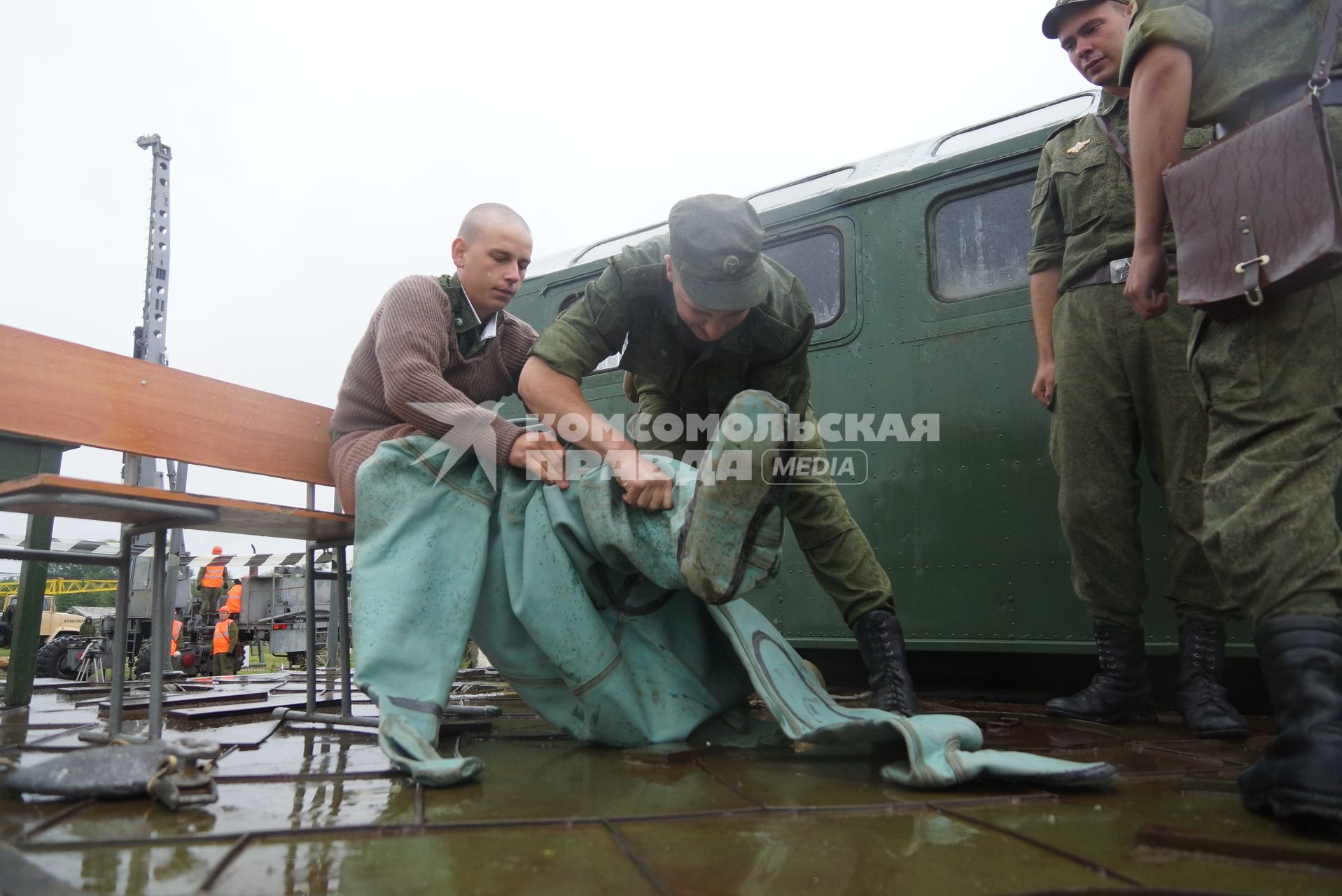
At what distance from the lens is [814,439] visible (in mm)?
2805

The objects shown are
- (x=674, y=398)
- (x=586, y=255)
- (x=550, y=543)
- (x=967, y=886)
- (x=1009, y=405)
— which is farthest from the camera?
(x=586, y=255)

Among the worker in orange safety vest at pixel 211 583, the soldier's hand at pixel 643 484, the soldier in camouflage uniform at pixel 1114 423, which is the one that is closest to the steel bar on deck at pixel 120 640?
the soldier's hand at pixel 643 484

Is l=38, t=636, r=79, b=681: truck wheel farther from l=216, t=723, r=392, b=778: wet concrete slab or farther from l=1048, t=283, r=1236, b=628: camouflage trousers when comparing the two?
l=1048, t=283, r=1236, b=628: camouflage trousers

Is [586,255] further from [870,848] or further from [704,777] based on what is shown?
[870,848]

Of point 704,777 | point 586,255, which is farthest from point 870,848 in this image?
point 586,255

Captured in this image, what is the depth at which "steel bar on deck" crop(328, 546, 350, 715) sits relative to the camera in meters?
2.69

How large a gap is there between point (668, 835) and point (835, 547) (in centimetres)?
153

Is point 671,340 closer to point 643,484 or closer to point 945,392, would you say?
point 643,484

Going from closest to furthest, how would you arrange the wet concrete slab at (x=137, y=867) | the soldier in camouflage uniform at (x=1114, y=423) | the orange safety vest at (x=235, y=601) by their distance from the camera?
1. the wet concrete slab at (x=137, y=867)
2. the soldier in camouflage uniform at (x=1114, y=423)
3. the orange safety vest at (x=235, y=601)

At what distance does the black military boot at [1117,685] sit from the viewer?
2717mm

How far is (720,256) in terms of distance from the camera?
2.38 metres

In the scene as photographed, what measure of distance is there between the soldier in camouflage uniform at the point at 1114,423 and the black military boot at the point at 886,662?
574 millimetres

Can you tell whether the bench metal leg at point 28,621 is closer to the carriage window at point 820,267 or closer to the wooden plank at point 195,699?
the wooden plank at point 195,699

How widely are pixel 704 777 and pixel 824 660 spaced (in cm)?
283
